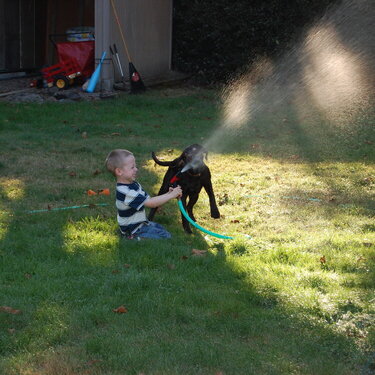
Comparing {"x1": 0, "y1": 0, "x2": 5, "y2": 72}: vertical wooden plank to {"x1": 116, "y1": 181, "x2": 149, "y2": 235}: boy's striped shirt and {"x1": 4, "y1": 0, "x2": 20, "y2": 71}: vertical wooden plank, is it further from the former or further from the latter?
{"x1": 116, "y1": 181, "x2": 149, "y2": 235}: boy's striped shirt

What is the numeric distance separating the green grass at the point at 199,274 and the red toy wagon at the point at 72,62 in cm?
561

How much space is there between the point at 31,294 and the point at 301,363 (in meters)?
1.91

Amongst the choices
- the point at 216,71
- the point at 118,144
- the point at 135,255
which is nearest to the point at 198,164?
the point at 135,255

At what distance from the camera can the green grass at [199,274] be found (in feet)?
12.4

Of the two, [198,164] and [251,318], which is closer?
[251,318]

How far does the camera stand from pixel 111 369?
11.9 feet

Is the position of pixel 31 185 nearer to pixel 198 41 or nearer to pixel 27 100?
pixel 27 100

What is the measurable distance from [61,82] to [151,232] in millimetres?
9889

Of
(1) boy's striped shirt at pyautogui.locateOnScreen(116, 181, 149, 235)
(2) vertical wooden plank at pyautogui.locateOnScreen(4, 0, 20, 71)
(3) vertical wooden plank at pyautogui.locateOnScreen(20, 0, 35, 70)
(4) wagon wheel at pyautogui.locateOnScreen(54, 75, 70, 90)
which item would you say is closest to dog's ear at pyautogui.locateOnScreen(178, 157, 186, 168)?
(1) boy's striped shirt at pyautogui.locateOnScreen(116, 181, 149, 235)

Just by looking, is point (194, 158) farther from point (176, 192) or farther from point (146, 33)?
point (146, 33)

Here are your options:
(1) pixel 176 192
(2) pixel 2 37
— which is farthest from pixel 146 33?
(1) pixel 176 192

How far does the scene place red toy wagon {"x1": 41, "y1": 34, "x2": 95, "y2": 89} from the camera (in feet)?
50.2

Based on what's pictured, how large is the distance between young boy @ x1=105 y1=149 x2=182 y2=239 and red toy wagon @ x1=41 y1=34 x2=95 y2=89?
32.2 feet

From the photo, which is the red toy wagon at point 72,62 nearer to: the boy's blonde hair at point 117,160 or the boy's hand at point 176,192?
the boy's blonde hair at point 117,160
